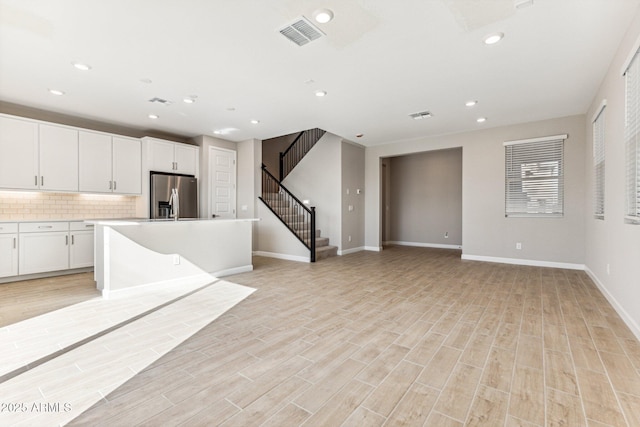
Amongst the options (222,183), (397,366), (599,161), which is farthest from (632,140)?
(222,183)

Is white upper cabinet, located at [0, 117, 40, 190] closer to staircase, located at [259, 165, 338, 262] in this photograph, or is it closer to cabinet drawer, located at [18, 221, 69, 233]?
cabinet drawer, located at [18, 221, 69, 233]

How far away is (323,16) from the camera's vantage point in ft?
8.77

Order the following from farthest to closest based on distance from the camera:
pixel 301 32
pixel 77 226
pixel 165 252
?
pixel 77 226 → pixel 165 252 → pixel 301 32

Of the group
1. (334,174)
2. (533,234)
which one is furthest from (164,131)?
(533,234)

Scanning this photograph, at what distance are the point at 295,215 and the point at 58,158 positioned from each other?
5.01 meters

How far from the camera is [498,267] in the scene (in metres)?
5.82

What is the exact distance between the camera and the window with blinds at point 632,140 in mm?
2680

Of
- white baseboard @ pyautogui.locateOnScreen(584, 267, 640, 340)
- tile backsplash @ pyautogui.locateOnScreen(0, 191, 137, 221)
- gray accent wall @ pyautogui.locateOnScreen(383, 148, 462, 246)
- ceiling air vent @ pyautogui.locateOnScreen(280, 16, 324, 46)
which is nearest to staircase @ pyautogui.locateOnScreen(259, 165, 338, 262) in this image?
tile backsplash @ pyautogui.locateOnScreen(0, 191, 137, 221)

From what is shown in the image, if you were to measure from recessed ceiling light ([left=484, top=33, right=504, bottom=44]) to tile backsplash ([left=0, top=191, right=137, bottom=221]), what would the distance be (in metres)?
6.89

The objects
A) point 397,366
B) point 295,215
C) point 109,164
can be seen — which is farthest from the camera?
point 295,215

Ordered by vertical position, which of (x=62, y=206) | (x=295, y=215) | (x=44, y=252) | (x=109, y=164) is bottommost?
(x=44, y=252)

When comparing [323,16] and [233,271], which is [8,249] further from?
[323,16]

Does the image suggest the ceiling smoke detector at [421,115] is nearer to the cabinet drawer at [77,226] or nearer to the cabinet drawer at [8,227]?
the cabinet drawer at [77,226]

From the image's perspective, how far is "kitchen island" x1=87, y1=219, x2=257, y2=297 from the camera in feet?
12.7
